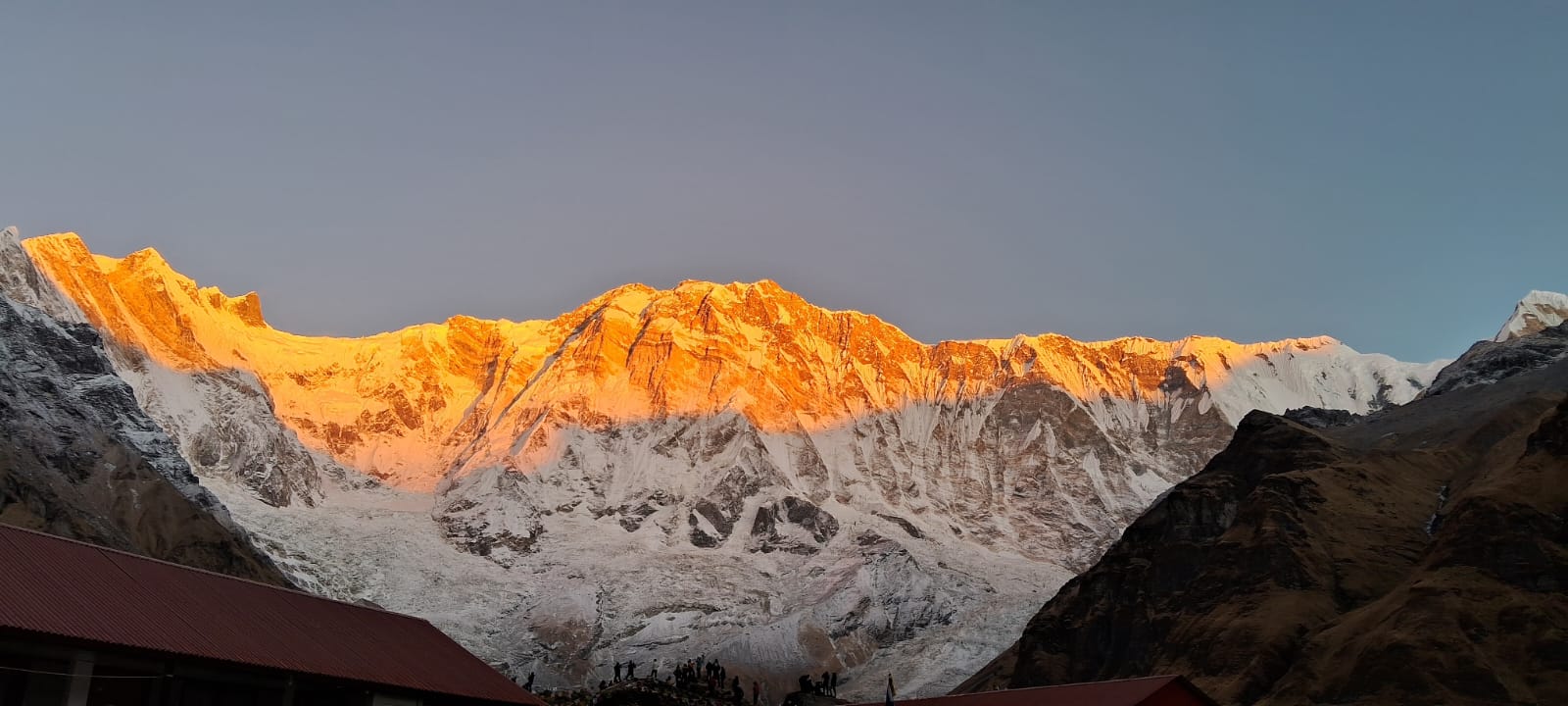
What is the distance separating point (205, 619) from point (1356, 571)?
87846mm

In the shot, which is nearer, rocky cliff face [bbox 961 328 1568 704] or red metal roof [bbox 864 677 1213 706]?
red metal roof [bbox 864 677 1213 706]

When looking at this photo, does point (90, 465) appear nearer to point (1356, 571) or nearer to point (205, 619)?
point (205, 619)

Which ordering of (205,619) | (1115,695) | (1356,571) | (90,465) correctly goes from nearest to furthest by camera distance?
(205,619) → (1115,695) → (1356,571) → (90,465)

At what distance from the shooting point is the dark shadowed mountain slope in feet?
449

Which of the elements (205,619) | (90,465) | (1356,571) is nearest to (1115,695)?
(205,619)

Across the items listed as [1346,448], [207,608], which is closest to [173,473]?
[1346,448]

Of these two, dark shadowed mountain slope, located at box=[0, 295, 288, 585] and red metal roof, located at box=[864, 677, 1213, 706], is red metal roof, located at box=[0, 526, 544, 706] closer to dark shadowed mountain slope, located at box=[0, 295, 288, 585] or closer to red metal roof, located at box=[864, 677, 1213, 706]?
red metal roof, located at box=[864, 677, 1213, 706]

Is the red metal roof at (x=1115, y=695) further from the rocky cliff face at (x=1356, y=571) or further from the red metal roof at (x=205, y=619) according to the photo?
the rocky cliff face at (x=1356, y=571)

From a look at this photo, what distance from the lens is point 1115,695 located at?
60.5 metres

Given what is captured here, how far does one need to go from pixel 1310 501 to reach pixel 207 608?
9534 centimetres

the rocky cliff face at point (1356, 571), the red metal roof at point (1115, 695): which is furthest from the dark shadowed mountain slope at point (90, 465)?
the red metal roof at point (1115, 695)

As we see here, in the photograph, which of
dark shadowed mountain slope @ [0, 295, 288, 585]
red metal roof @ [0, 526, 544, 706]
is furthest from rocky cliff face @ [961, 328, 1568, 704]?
dark shadowed mountain slope @ [0, 295, 288, 585]

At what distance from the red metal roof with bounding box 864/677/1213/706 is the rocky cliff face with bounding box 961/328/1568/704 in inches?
1260

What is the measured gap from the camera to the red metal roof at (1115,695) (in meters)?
59.5
